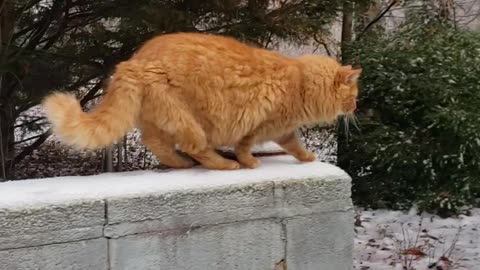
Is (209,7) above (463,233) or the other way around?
above

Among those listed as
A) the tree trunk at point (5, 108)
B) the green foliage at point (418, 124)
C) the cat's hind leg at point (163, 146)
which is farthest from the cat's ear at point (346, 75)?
the tree trunk at point (5, 108)

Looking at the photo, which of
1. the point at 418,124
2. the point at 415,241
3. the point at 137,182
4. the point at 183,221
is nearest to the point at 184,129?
the point at 137,182

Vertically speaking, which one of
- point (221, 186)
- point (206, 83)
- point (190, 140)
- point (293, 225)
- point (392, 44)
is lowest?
point (293, 225)

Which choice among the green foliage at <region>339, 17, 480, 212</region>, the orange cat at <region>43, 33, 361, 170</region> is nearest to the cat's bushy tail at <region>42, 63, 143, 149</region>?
the orange cat at <region>43, 33, 361, 170</region>

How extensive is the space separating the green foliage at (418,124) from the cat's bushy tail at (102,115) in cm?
313

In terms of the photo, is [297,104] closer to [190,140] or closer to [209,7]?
[190,140]

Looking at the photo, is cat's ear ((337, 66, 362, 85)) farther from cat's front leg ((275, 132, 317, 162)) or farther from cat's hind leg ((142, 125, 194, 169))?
cat's hind leg ((142, 125, 194, 169))

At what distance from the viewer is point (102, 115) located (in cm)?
307

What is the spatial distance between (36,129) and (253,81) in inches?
140

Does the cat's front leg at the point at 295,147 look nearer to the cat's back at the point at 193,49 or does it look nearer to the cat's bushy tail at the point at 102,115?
the cat's back at the point at 193,49

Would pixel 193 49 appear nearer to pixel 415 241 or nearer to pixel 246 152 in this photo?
pixel 246 152

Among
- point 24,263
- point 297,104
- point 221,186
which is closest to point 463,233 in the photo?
point 297,104

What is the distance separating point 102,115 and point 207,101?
523 millimetres

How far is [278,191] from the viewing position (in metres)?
3.21
